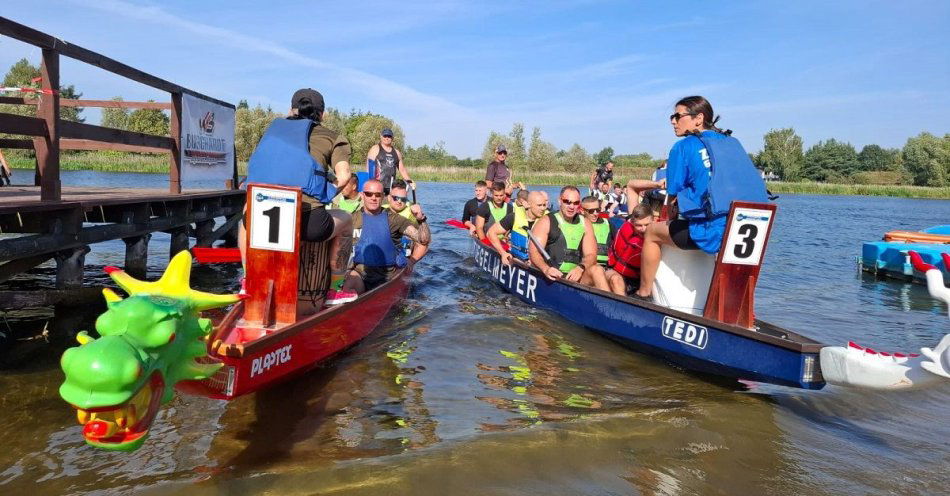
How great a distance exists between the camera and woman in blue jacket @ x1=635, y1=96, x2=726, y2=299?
5078 mm

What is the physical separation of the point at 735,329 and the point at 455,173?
49.4m

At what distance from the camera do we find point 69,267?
6676mm

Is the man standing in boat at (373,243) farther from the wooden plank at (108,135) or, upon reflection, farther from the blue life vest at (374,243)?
the wooden plank at (108,135)

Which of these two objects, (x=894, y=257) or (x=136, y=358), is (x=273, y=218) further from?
(x=894, y=257)

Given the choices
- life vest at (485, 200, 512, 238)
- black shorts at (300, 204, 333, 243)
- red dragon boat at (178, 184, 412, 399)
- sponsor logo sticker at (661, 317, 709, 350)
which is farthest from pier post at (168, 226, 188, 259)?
sponsor logo sticker at (661, 317, 709, 350)

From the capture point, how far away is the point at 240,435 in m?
4.13

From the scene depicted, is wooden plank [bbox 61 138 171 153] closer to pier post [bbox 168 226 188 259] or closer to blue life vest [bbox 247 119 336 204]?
pier post [bbox 168 226 188 259]

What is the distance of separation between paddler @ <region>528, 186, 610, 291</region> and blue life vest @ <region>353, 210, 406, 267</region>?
65.1 inches

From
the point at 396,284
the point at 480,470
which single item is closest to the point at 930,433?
the point at 480,470

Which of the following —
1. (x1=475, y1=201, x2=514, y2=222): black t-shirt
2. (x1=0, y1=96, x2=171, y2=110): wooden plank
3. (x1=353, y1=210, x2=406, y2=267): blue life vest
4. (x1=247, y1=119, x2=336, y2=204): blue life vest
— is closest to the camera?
(x1=247, y1=119, x2=336, y2=204): blue life vest

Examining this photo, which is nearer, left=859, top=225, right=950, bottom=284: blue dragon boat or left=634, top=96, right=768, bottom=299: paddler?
left=634, top=96, right=768, bottom=299: paddler

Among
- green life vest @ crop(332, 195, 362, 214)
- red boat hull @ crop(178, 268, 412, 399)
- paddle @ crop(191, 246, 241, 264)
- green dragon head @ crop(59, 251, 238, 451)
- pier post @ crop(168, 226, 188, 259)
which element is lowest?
pier post @ crop(168, 226, 188, 259)

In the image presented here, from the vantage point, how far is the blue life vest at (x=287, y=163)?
4469mm

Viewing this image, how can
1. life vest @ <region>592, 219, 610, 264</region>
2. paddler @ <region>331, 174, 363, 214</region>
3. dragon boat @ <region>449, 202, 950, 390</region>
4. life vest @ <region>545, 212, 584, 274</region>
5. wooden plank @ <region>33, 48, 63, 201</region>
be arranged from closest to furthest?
dragon boat @ <region>449, 202, 950, 390</region>, wooden plank @ <region>33, 48, 63, 201</region>, life vest @ <region>545, 212, 584, 274</region>, life vest @ <region>592, 219, 610, 264</region>, paddler @ <region>331, 174, 363, 214</region>
